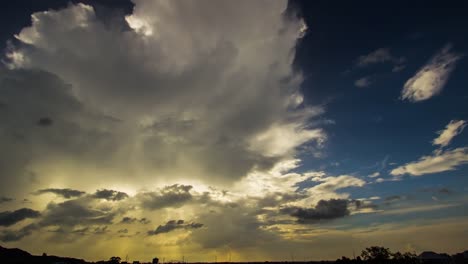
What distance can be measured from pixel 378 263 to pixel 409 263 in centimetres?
1779

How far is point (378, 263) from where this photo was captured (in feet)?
654

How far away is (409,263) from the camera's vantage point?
19475 cm
